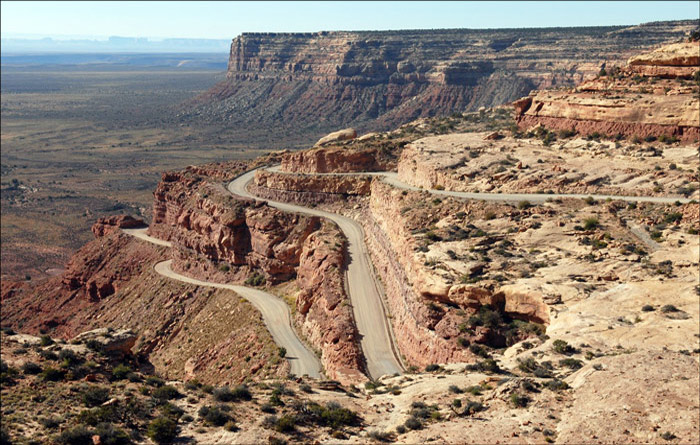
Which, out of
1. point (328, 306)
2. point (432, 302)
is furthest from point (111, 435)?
point (328, 306)

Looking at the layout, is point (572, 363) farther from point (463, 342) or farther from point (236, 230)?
point (236, 230)

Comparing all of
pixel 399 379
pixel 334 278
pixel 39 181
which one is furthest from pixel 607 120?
pixel 39 181

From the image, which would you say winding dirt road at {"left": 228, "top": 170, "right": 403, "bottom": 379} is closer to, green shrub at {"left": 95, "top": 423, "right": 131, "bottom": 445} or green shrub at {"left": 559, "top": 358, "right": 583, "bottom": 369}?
green shrub at {"left": 559, "top": 358, "right": 583, "bottom": 369}

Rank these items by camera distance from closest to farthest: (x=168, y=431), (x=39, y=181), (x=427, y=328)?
(x=168, y=431), (x=427, y=328), (x=39, y=181)

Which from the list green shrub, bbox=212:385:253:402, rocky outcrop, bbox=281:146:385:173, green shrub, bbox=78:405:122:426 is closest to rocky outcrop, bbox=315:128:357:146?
rocky outcrop, bbox=281:146:385:173

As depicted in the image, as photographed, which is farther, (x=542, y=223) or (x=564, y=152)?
(x=564, y=152)

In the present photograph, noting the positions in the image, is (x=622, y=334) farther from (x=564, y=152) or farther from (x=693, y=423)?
(x=564, y=152)
